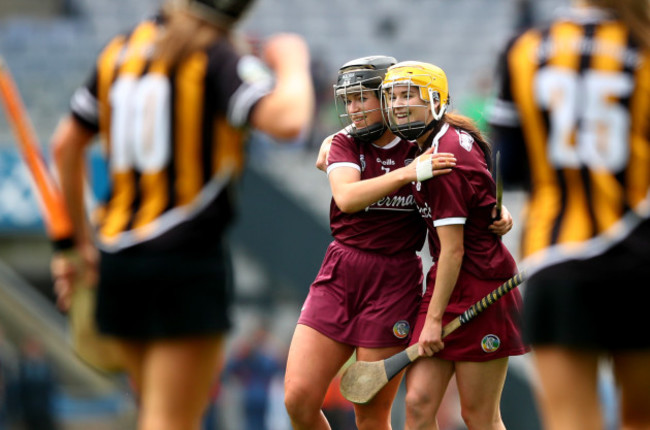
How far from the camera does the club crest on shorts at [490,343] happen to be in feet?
13.9

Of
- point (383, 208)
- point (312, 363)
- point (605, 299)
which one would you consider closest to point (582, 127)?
point (605, 299)

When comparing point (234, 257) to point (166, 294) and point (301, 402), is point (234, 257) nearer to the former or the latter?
point (301, 402)

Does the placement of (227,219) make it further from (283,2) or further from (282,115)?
(283,2)

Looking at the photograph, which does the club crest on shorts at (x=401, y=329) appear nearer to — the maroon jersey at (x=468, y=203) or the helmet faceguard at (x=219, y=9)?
the maroon jersey at (x=468, y=203)

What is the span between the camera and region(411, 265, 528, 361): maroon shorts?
4227 millimetres

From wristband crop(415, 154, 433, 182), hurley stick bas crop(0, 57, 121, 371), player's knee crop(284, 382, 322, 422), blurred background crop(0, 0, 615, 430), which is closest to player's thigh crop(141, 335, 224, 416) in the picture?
hurley stick bas crop(0, 57, 121, 371)

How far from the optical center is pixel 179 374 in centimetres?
379

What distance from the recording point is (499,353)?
425cm

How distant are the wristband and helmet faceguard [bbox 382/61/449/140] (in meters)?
0.16

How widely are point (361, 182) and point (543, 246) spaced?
3.12 feet

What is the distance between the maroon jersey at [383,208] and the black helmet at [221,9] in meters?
0.87

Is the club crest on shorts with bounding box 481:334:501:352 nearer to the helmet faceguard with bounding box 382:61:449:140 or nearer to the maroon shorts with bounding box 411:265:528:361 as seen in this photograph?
the maroon shorts with bounding box 411:265:528:361

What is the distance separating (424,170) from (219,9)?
94 cm

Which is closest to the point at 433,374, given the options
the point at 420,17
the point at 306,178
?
the point at 306,178
